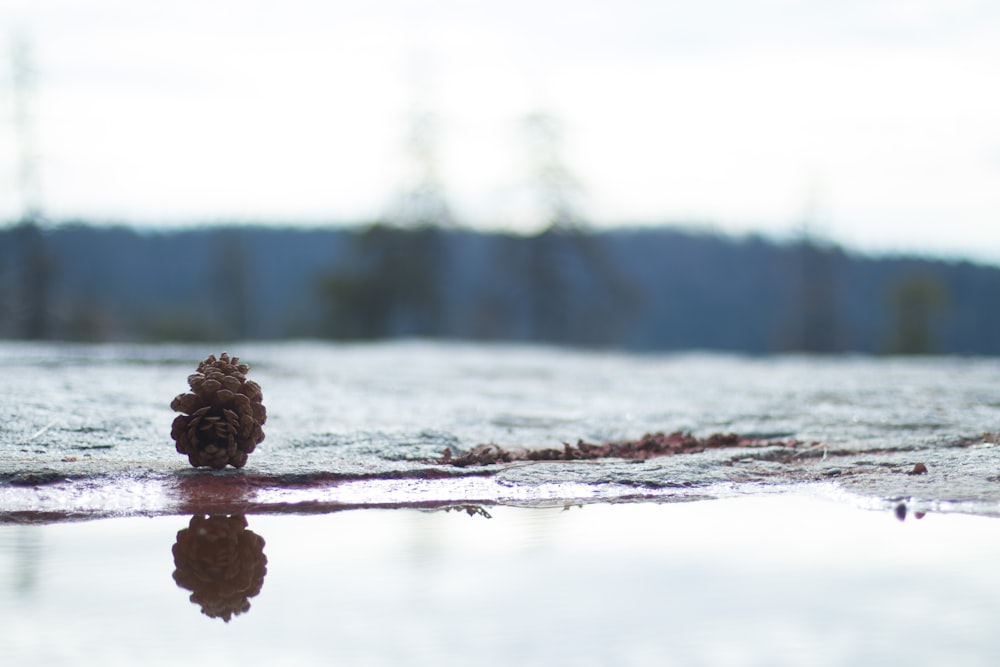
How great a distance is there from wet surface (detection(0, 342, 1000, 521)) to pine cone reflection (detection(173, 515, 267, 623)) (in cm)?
34

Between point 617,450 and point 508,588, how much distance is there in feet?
8.81

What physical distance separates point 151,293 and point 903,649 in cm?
11368

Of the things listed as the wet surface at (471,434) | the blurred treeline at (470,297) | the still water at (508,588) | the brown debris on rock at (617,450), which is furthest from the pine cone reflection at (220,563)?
the blurred treeline at (470,297)

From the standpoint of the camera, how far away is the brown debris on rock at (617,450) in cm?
488

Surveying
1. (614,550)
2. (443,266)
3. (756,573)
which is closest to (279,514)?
(614,550)

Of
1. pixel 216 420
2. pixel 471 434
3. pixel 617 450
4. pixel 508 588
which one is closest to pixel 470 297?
pixel 471 434

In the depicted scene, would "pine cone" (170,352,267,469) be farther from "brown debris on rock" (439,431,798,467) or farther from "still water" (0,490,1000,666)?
"brown debris on rock" (439,431,798,467)

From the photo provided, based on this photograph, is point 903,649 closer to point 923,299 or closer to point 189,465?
point 189,465

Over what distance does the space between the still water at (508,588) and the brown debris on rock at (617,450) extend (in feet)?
3.50

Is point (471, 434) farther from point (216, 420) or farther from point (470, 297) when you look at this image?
point (470, 297)

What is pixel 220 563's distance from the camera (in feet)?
10.0

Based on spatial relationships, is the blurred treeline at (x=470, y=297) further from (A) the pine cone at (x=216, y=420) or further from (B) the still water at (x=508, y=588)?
(B) the still water at (x=508, y=588)

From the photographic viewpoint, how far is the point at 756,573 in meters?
2.93

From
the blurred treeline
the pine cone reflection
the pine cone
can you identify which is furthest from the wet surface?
the blurred treeline
